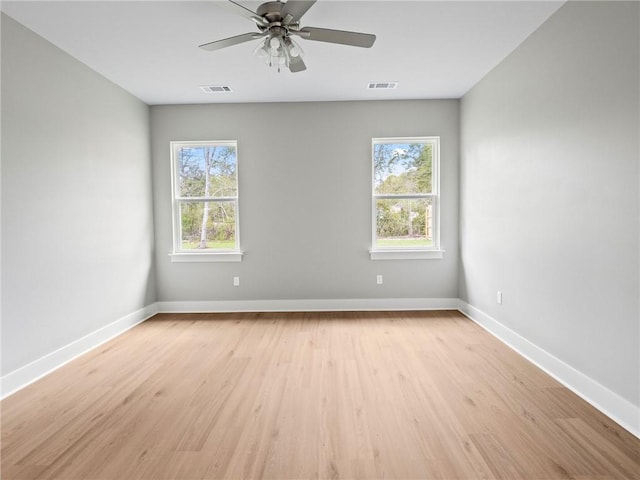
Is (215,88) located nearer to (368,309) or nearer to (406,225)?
(406,225)

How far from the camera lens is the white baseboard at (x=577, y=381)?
2.12 m

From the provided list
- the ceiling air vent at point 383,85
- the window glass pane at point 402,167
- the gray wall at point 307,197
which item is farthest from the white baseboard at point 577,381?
the ceiling air vent at point 383,85

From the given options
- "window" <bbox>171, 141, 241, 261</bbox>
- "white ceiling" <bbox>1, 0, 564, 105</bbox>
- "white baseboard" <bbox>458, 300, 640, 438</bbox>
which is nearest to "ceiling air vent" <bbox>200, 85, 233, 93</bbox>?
"white ceiling" <bbox>1, 0, 564, 105</bbox>

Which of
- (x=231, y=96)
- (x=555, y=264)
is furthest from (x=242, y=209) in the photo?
(x=555, y=264)

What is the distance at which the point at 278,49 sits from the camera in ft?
8.40

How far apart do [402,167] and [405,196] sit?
39cm

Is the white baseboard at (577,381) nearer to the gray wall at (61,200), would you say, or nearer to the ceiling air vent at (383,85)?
the ceiling air vent at (383,85)

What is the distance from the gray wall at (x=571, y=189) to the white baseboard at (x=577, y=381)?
0.05m

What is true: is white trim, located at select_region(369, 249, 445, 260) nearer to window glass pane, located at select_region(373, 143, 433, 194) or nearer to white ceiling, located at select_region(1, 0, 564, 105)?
window glass pane, located at select_region(373, 143, 433, 194)

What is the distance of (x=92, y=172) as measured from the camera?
3.66 m

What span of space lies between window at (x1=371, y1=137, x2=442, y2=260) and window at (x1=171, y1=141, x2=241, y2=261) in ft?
6.29

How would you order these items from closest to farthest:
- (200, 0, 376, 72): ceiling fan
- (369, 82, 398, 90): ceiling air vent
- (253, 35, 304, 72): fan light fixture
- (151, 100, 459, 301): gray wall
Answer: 1. (200, 0, 376, 72): ceiling fan
2. (253, 35, 304, 72): fan light fixture
3. (369, 82, 398, 90): ceiling air vent
4. (151, 100, 459, 301): gray wall

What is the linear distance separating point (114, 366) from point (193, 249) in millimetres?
2074

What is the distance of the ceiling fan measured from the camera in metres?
2.21
